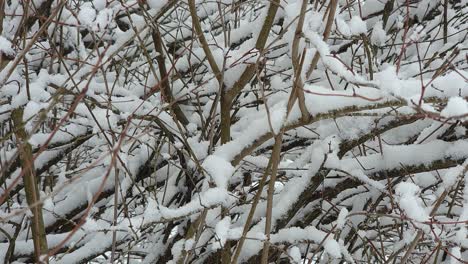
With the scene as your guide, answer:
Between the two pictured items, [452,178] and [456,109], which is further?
[452,178]

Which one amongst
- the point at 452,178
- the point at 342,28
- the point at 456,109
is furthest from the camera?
the point at 342,28

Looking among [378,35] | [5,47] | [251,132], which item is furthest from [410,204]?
[5,47]

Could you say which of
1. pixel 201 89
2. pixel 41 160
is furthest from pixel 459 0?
A: pixel 41 160

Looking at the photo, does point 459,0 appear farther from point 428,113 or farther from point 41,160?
point 41,160

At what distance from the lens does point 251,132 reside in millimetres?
2209

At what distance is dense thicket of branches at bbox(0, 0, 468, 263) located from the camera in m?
1.87

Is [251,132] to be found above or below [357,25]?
below

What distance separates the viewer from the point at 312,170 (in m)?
2.50

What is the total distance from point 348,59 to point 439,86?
4.74ft

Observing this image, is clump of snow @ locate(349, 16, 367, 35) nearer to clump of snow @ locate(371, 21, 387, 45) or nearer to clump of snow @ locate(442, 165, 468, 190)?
clump of snow @ locate(371, 21, 387, 45)

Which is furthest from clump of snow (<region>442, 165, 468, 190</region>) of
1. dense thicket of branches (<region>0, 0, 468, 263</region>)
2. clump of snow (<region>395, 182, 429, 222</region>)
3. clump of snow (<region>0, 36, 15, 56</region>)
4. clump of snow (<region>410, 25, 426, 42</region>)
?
clump of snow (<region>0, 36, 15, 56</region>)

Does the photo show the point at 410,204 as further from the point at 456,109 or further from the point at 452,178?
the point at 456,109

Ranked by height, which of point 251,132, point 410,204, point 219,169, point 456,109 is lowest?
point 410,204

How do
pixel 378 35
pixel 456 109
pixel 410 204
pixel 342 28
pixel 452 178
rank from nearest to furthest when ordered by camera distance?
pixel 456 109 → pixel 410 204 → pixel 452 178 → pixel 342 28 → pixel 378 35
